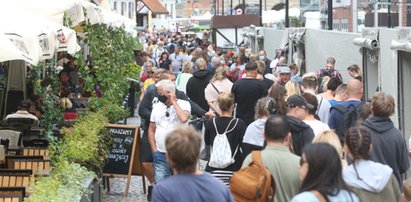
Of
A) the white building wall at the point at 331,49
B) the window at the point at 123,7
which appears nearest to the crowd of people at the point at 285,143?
the white building wall at the point at 331,49

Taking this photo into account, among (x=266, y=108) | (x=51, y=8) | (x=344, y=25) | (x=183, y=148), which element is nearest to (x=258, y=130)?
(x=266, y=108)

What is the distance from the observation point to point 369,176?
22.3 feet

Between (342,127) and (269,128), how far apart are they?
3.58 meters

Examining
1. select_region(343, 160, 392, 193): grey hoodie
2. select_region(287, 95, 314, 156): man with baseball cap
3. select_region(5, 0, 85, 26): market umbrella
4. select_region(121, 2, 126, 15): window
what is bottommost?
select_region(343, 160, 392, 193): grey hoodie

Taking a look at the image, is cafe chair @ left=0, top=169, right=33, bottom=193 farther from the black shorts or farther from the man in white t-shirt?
the black shorts

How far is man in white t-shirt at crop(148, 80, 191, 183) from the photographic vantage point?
11.4 metres

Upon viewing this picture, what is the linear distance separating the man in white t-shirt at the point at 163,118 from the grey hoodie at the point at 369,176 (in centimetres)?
463

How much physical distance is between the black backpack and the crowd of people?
0.01 meters

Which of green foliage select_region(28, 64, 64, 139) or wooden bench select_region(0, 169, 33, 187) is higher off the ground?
green foliage select_region(28, 64, 64, 139)

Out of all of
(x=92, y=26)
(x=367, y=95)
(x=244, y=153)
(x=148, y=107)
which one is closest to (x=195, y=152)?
(x=244, y=153)

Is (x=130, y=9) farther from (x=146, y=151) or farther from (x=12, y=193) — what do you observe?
(x=12, y=193)

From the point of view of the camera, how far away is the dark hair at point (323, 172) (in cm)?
565

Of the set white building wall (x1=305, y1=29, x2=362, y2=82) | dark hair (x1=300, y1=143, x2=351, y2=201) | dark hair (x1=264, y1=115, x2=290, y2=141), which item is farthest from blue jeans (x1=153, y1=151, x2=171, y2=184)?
white building wall (x1=305, y1=29, x2=362, y2=82)

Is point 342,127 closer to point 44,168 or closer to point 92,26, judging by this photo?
point 44,168
